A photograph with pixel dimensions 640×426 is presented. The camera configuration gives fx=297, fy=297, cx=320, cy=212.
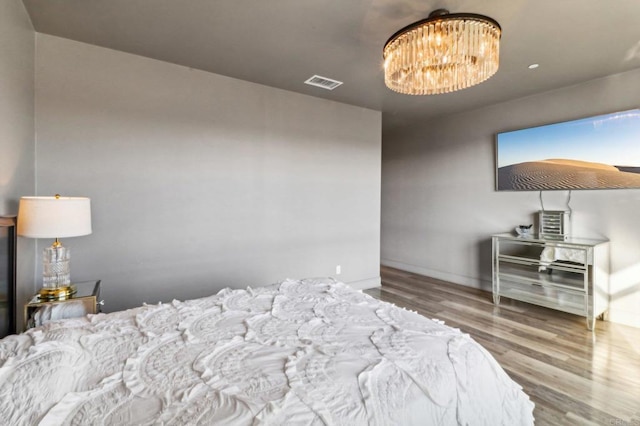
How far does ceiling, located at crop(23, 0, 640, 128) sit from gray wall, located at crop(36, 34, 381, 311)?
29 cm

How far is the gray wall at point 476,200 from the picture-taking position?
3.11 m

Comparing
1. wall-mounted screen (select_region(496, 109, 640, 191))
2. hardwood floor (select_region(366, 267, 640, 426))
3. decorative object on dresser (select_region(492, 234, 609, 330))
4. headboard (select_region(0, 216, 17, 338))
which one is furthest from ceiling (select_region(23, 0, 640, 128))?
hardwood floor (select_region(366, 267, 640, 426))

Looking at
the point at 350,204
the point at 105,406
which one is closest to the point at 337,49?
the point at 350,204

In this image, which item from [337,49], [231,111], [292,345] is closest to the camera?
[292,345]

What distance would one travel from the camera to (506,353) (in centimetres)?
249

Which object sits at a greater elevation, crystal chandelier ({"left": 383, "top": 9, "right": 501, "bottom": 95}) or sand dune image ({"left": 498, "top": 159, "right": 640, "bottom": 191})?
crystal chandelier ({"left": 383, "top": 9, "right": 501, "bottom": 95})

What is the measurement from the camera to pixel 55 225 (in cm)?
181

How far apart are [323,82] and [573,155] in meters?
2.99

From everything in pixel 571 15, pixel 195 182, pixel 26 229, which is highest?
pixel 571 15

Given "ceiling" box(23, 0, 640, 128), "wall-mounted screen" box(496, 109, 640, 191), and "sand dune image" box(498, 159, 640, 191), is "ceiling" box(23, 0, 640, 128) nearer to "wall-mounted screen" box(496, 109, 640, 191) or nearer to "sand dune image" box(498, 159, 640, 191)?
"wall-mounted screen" box(496, 109, 640, 191)

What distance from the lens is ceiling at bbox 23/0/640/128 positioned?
2.06 meters

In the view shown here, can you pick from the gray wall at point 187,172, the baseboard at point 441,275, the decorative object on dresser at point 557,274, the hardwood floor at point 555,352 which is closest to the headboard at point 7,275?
the gray wall at point 187,172

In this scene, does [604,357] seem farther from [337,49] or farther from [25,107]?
[25,107]

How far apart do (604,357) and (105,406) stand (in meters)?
3.40
